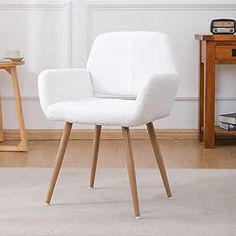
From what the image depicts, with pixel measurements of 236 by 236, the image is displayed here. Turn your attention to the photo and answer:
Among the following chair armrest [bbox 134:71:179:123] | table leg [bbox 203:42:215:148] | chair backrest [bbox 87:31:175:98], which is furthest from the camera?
table leg [bbox 203:42:215:148]

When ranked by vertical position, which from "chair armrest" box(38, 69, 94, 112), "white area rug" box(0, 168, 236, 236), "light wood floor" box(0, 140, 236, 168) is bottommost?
"light wood floor" box(0, 140, 236, 168)

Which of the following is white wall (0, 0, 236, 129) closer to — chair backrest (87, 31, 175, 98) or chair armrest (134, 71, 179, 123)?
chair backrest (87, 31, 175, 98)

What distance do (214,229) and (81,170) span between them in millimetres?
1083

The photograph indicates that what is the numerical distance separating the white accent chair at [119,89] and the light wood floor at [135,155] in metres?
0.64

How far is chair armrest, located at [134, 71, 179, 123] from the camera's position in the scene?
2.24 metres

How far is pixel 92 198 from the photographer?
8.31 feet

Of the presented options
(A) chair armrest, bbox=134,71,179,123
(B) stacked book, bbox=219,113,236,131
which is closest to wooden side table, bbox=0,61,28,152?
(B) stacked book, bbox=219,113,236,131

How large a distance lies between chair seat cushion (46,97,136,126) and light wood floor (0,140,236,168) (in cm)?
84

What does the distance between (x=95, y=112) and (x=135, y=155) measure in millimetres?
1233

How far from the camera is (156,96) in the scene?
2293 mm

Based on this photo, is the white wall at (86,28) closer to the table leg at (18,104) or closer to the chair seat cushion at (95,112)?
the table leg at (18,104)

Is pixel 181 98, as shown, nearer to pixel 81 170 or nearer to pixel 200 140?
pixel 200 140

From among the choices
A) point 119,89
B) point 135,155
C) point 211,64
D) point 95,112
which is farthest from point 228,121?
point 95,112

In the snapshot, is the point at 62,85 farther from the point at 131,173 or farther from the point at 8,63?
the point at 8,63
